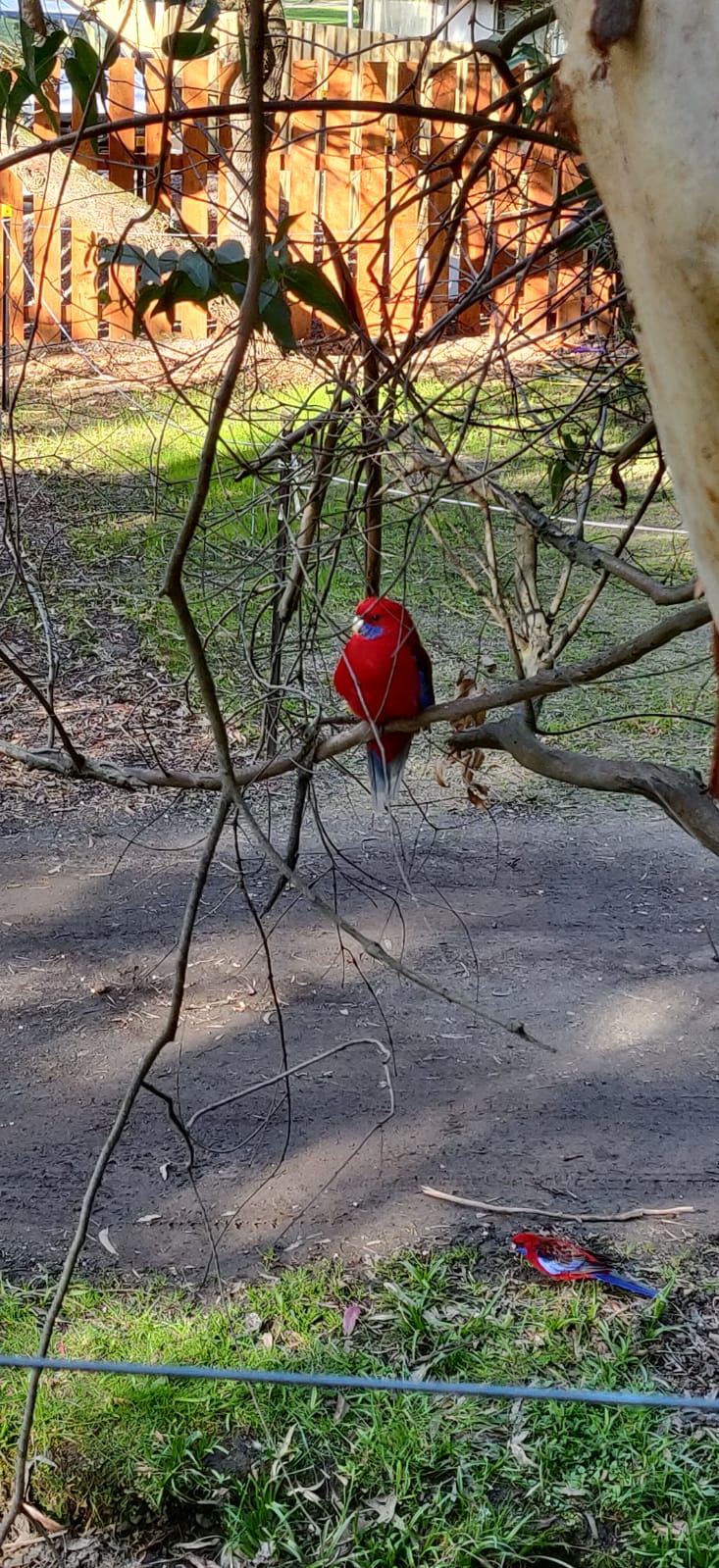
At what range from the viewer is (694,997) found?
12.6ft

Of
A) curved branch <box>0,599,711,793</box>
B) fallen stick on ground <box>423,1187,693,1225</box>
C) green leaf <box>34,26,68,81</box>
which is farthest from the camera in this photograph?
fallen stick on ground <box>423,1187,693,1225</box>

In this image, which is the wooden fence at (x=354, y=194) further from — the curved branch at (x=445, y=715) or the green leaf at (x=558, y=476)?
the curved branch at (x=445, y=715)

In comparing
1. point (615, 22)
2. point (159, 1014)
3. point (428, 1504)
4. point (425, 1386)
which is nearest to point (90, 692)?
point (159, 1014)

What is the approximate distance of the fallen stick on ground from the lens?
10.2 feet

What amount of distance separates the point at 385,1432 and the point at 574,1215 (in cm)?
73

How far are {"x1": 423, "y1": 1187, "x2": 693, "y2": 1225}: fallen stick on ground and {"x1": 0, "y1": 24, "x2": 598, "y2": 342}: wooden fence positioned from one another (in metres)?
1.96

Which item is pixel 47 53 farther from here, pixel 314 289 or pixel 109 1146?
pixel 109 1146

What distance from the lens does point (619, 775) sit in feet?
6.72

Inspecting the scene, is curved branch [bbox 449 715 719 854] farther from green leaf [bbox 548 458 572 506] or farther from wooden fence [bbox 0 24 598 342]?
wooden fence [bbox 0 24 598 342]

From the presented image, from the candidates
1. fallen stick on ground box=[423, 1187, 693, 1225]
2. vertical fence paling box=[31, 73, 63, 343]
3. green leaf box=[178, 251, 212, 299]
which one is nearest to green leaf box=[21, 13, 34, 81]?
vertical fence paling box=[31, 73, 63, 343]

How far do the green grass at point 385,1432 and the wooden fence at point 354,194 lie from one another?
1.98 m

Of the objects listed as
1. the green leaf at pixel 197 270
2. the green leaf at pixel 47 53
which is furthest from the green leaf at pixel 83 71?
the green leaf at pixel 197 270

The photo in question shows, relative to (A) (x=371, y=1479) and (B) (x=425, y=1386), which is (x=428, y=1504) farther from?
(B) (x=425, y=1386)

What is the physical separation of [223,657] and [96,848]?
95 centimetres
